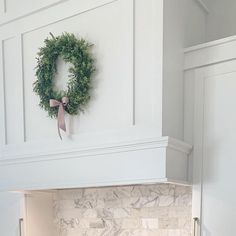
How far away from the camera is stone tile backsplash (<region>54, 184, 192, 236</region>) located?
2.05 metres

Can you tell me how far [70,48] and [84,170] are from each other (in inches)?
23.9

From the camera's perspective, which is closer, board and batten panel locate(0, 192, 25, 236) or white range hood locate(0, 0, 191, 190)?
white range hood locate(0, 0, 191, 190)

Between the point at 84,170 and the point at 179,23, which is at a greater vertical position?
the point at 179,23

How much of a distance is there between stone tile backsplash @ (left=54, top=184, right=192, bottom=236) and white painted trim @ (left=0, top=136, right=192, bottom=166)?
0.30 metres

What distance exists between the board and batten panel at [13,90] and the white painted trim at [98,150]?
113 millimetres

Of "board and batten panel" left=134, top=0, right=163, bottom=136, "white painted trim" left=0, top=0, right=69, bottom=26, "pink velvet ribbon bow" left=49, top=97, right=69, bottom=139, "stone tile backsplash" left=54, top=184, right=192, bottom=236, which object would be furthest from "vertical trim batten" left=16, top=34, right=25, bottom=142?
"board and batten panel" left=134, top=0, right=163, bottom=136

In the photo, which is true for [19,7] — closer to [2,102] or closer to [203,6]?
[2,102]

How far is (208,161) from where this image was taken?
188 cm

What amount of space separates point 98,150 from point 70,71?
0.43 meters

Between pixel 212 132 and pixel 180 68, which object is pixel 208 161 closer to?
pixel 212 132

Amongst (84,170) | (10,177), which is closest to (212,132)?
(84,170)

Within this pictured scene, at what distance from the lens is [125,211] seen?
224cm

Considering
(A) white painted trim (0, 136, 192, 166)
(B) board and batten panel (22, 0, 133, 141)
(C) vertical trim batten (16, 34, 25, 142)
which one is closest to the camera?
(A) white painted trim (0, 136, 192, 166)

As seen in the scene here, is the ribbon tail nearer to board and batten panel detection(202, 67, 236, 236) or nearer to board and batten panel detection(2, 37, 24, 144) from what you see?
board and batten panel detection(2, 37, 24, 144)
